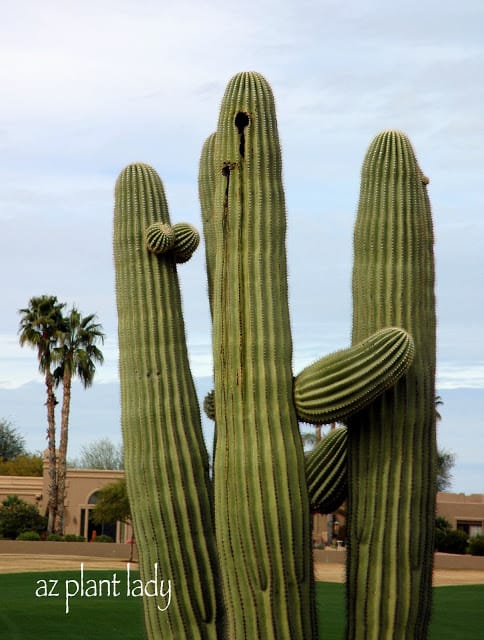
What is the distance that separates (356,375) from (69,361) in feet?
110

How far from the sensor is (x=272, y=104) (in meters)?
9.02

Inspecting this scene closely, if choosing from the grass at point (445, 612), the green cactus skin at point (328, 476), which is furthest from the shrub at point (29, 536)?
the green cactus skin at point (328, 476)

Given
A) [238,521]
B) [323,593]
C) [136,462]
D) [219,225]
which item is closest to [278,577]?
[238,521]

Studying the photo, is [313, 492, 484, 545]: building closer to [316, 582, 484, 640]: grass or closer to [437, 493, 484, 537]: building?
[437, 493, 484, 537]: building

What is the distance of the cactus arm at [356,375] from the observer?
26.9ft

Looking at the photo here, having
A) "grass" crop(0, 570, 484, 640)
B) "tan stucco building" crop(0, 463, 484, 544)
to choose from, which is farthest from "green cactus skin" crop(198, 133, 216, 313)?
"tan stucco building" crop(0, 463, 484, 544)

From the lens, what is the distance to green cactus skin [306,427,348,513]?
30.1ft

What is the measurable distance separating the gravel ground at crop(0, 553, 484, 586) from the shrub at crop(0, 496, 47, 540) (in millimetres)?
2975

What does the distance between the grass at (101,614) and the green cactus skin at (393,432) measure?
33.4ft

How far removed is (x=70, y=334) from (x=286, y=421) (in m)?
33.7

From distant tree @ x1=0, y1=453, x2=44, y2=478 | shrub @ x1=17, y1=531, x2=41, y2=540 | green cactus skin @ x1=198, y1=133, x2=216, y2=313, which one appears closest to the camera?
green cactus skin @ x1=198, y1=133, x2=216, y2=313

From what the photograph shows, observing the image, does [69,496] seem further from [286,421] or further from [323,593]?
[286,421]

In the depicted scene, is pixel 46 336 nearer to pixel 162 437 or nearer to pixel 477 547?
pixel 477 547

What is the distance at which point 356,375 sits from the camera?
26.8ft
